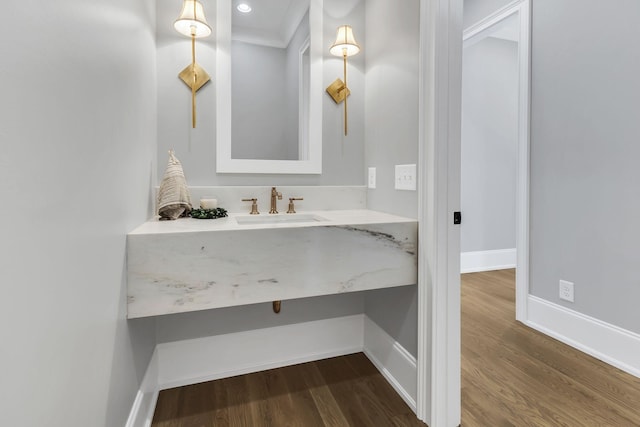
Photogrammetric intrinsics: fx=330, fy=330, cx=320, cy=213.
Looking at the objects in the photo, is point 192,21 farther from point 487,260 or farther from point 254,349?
point 487,260

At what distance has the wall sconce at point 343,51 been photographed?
1819mm

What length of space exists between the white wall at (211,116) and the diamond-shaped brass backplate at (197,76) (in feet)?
0.08

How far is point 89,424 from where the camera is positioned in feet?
2.52

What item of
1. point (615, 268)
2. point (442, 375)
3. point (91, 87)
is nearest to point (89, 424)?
point (91, 87)

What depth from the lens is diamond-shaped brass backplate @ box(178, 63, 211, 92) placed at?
164 cm

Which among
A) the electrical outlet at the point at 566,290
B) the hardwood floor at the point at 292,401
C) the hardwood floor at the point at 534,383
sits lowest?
the hardwood floor at the point at 292,401

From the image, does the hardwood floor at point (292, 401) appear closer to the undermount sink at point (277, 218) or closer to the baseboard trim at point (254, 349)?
the baseboard trim at point (254, 349)

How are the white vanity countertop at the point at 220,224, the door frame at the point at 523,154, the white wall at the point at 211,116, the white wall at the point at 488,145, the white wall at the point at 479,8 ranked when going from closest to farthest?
1. the white vanity countertop at the point at 220,224
2. the white wall at the point at 211,116
3. the door frame at the point at 523,154
4. the white wall at the point at 479,8
5. the white wall at the point at 488,145

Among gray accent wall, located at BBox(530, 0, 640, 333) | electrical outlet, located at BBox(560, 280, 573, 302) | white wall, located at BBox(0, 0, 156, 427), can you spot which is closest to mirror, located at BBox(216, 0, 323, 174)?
white wall, located at BBox(0, 0, 156, 427)

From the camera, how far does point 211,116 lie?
5.60 ft

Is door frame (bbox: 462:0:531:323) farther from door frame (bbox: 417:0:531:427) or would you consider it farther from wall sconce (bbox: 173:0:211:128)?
wall sconce (bbox: 173:0:211:128)

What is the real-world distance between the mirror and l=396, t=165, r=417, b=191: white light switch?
0.50 metres

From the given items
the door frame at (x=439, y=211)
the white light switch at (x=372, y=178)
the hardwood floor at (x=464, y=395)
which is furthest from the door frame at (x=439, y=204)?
the white light switch at (x=372, y=178)

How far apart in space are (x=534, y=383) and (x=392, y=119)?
1472mm
